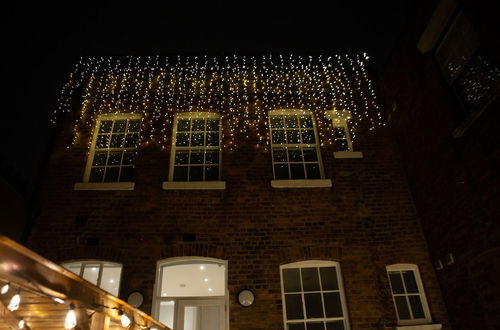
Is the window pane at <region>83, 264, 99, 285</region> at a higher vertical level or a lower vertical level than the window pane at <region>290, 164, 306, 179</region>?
lower

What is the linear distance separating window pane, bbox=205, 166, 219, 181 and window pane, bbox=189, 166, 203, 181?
114 millimetres

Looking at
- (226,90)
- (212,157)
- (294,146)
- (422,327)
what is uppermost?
(226,90)

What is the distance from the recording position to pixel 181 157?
22.0 feet

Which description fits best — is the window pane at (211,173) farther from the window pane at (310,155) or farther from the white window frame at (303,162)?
the window pane at (310,155)

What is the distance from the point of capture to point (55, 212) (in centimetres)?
593

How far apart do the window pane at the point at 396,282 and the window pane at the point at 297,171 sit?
228 cm

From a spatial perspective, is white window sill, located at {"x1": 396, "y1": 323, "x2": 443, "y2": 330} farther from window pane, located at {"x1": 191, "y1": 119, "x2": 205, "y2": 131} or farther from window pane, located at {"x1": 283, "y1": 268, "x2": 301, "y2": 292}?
window pane, located at {"x1": 191, "y1": 119, "x2": 205, "y2": 131}

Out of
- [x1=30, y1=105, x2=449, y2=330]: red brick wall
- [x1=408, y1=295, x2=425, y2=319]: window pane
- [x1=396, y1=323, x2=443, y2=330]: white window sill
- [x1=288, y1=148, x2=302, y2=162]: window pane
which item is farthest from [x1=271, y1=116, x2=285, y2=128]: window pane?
[x1=396, y1=323, x2=443, y2=330]: white window sill

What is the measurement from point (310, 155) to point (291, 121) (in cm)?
91

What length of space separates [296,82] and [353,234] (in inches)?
138

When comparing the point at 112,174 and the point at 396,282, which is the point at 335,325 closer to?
the point at 396,282

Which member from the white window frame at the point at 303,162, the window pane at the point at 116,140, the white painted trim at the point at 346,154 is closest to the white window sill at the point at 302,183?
the white window frame at the point at 303,162

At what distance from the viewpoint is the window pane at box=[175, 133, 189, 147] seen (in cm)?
683

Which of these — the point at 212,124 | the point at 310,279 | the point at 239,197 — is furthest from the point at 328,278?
the point at 212,124
